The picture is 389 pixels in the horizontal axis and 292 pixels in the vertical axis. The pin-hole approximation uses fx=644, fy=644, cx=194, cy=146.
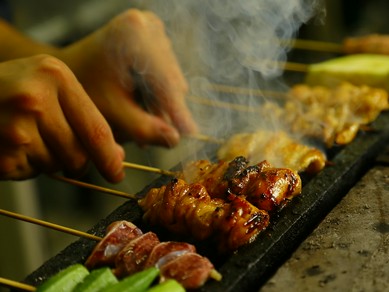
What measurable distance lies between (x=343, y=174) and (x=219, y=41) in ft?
6.59

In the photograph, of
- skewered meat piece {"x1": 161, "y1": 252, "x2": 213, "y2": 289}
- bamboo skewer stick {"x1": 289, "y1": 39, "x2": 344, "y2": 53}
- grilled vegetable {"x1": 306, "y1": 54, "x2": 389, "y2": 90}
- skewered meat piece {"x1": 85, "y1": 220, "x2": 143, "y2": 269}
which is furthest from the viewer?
bamboo skewer stick {"x1": 289, "y1": 39, "x2": 344, "y2": 53}

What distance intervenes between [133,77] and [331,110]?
1404 millimetres

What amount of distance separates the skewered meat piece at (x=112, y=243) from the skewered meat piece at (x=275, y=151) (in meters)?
1.08

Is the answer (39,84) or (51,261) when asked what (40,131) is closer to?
(39,84)

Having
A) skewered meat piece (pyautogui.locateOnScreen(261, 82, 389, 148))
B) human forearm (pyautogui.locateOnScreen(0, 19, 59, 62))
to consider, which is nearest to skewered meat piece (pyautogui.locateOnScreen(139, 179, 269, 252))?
skewered meat piece (pyautogui.locateOnScreen(261, 82, 389, 148))

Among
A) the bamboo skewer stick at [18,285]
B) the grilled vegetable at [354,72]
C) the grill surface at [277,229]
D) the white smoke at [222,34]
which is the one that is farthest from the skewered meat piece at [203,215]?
the grilled vegetable at [354,72]

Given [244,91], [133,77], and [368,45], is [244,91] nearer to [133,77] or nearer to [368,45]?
[133,77]

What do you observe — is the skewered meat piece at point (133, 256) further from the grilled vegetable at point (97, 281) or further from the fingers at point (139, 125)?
the fingers at point (139, 125)

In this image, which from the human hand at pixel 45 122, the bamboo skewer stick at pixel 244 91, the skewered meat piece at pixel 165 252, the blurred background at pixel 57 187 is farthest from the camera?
the blurred background at pixel 57 187

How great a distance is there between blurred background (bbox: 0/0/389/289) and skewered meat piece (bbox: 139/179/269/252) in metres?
2.80

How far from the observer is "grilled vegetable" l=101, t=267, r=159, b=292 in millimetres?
2549

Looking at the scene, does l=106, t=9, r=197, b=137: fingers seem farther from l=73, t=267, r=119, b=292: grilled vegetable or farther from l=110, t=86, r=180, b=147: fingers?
l=73, t=267, r=119, b=292: grilled vegetable

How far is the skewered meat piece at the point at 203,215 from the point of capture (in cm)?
292

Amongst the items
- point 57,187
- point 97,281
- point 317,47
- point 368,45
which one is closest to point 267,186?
point 97,281
